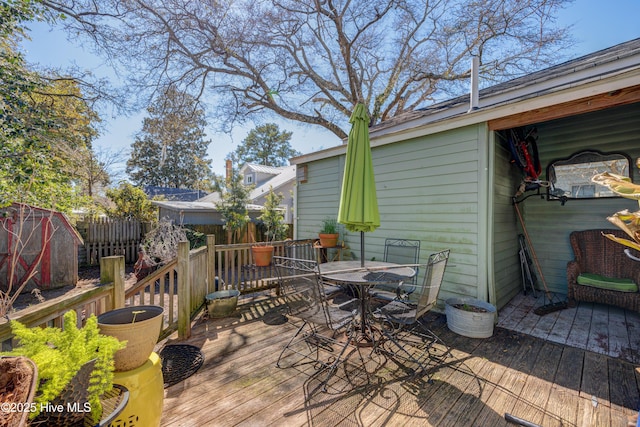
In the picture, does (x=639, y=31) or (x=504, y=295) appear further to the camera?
(x=639, y=31)

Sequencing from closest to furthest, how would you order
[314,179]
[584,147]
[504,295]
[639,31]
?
[504,295]
[584,147]
[639,31]
[314,179]

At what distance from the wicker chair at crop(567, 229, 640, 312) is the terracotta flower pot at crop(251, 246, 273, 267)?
4.85 m

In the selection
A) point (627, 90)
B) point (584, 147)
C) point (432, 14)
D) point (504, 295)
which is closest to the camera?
point (627, 90)

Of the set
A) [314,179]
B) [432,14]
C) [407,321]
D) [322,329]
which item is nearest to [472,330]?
[407,321]

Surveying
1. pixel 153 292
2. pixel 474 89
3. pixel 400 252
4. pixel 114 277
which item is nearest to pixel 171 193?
pixel 153 292

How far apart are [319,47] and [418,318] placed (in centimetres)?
1169

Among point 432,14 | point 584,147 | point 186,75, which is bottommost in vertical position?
point 584,147

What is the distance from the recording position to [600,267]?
13.8 ft

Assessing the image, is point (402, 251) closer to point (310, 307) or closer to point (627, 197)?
point (310, 307)

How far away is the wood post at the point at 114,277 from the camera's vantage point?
2.23 m

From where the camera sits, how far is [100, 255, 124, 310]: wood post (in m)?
2.23

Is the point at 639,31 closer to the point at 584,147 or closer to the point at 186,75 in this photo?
the point at 584,147

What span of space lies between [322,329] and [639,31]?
29.0 feet

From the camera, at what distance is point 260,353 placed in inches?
114
